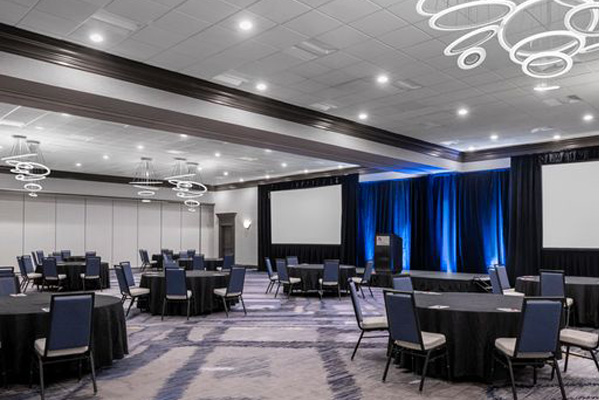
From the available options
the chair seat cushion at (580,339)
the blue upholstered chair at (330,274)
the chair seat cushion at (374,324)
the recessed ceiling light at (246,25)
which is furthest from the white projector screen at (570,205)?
the recessed ceiling light at (246,25)

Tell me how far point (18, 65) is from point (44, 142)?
682 cm

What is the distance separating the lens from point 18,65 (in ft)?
18.5

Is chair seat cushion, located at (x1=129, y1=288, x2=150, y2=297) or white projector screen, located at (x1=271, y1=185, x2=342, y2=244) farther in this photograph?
white projector screen, located at (x1=271, y1=185, x2=342, y2=244)

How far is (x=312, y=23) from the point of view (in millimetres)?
5453

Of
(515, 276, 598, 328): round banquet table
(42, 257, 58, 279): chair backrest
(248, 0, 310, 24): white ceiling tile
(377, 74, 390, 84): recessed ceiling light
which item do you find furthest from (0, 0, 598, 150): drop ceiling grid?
(42, 257, 58, 279): chair backrest

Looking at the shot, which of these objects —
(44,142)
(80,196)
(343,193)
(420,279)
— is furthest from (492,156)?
(80,196)

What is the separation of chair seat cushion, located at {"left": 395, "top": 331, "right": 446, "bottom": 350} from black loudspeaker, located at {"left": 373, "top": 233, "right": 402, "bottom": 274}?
839 cm

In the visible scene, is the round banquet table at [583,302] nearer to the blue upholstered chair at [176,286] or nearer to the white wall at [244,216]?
the blue upholstered chair at [176,286]

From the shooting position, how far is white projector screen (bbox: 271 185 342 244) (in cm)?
1722

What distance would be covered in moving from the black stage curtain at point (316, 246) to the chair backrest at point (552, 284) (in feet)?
29.1

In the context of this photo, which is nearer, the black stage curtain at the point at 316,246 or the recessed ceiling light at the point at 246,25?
the recessed ceiling light at the point at 246,25

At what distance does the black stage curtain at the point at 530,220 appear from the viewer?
11.8 meters

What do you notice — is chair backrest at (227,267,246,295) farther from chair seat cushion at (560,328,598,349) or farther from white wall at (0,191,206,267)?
white wall at (0,191,206,267)

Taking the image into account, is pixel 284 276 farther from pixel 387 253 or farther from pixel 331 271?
pixel 387 253
